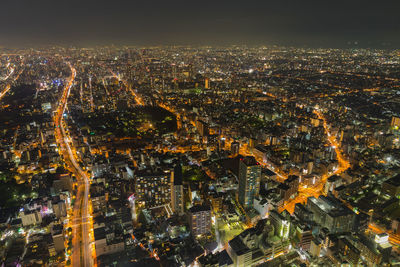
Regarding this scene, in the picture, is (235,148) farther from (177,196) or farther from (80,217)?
(80,217)

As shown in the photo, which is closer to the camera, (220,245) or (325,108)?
(220,245)

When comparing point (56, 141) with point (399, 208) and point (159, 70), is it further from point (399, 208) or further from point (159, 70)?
point (159, 70)

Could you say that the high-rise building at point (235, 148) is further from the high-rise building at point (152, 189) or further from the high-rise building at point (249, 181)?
the high-rise building at point (152, 189)

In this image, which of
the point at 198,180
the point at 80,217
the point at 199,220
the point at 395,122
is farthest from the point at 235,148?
the point at 395,122

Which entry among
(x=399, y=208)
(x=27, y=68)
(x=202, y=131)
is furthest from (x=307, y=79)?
(x=27, y=68)

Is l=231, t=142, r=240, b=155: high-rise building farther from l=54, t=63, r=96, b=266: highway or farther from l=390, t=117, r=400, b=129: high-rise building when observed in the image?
l=390, t=117, r=400, b=129: high-rise building

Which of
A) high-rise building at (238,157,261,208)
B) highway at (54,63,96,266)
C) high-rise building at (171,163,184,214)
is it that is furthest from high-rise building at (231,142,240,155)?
highway at (54,63,96,266)
